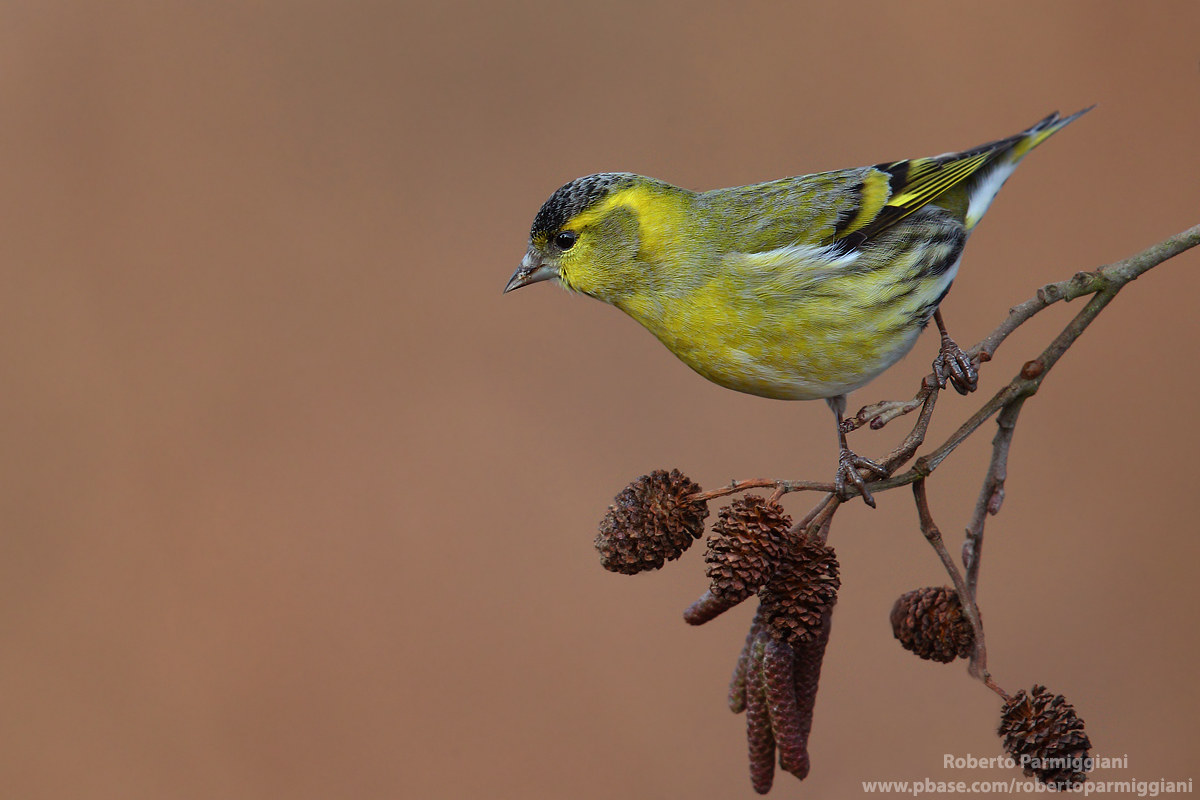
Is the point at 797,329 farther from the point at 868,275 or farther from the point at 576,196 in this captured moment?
the point at 576,196

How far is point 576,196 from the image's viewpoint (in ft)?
4.74

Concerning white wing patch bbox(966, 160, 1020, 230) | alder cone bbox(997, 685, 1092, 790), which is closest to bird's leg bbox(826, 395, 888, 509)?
alder cone bbox(997, 685, 1092, 790)

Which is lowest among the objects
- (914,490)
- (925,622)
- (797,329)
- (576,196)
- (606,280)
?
(925,622)

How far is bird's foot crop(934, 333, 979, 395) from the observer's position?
119 cm

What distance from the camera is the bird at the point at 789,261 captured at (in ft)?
4.20

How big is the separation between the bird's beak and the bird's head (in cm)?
1

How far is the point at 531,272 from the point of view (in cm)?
149

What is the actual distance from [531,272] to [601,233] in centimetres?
13

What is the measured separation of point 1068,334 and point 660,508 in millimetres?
460

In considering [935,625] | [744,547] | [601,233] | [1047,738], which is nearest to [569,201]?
[601,233]

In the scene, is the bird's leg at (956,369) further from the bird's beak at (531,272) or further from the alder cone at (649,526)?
the bird's beak at (531,272)

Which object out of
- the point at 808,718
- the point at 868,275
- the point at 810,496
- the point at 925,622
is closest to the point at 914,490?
the point at 925,622

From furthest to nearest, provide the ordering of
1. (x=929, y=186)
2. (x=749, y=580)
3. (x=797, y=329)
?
(x=929, y=186) < (x=797, y=329) < (x=749, y=580)

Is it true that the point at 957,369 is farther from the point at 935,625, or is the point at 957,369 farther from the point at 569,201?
the point at 569,201
